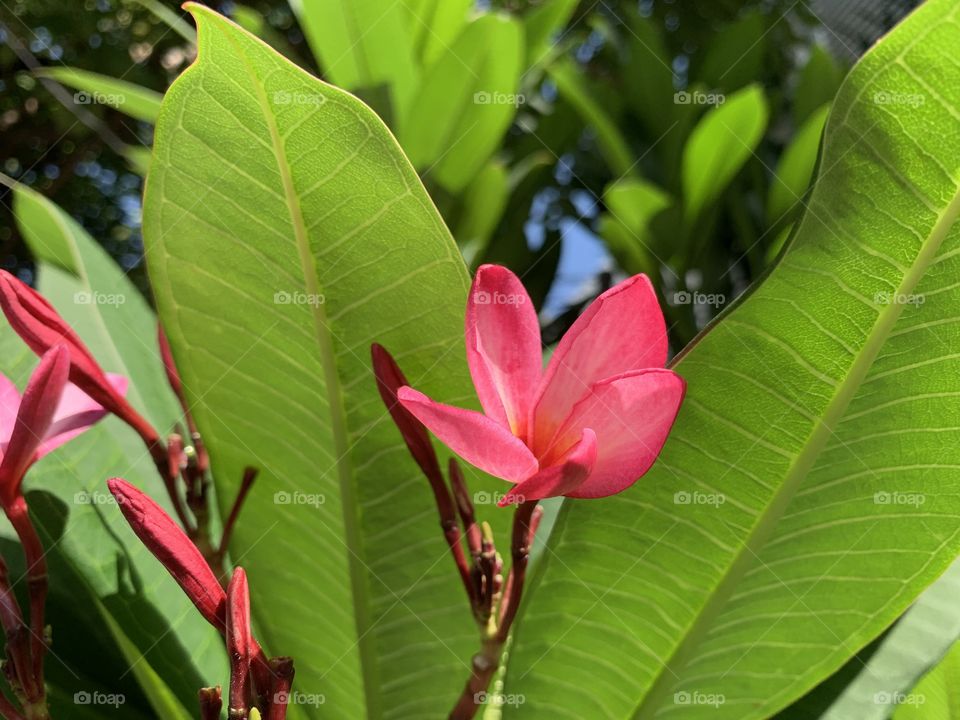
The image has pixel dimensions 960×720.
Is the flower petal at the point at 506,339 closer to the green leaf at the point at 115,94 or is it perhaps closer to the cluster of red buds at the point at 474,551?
the cluster of red buds at the point at 474,551

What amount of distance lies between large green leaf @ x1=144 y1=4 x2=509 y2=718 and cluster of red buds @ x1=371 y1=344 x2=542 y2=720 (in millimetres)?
40

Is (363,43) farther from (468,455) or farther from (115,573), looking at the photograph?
(468,455)

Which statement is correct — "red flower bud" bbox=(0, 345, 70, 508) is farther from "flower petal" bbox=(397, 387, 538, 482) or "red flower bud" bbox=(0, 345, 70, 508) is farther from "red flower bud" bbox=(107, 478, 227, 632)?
"flower petal" bbox=(397, 387, 538, 482)

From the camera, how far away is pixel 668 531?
1.52 ft

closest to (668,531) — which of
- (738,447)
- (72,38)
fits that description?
(738,447)

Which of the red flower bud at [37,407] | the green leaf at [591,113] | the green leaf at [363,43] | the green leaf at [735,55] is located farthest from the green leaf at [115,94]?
the green leaf at [735,55]

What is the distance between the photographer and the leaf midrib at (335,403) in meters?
0.44

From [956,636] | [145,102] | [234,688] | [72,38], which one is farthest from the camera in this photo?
[72,38]

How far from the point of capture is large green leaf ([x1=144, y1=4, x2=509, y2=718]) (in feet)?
1.45

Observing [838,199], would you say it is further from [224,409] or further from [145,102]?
[145,102]

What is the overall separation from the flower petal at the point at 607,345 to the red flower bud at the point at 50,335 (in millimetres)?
227

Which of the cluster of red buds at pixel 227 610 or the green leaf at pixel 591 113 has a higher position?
the green leaf at pixel 591 113

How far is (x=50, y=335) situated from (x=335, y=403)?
15cm

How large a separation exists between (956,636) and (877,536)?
98 mm
